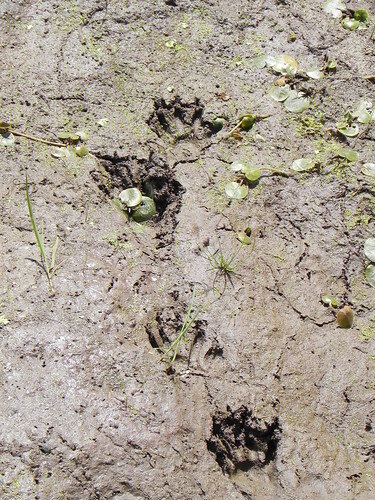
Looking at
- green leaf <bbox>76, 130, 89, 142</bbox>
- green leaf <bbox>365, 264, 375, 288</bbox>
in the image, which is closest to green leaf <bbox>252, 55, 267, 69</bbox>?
green leaf <bbox>76, 130, 89, 142</bbox>

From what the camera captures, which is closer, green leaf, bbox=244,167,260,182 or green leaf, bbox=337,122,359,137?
green leaf, bbox=244,167,260,182

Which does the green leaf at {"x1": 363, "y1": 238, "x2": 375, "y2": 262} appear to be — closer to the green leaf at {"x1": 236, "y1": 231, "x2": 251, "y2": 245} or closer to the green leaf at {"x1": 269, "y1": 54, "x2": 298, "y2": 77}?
the green leaf at {"x1": 236, "y1": 231, "x2": 251, "y2": 245}

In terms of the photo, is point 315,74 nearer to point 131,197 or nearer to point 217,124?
point 217,124

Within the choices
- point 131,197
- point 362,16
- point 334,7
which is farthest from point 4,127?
point 362,16

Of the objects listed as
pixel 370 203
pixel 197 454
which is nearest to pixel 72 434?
pixel 197 454

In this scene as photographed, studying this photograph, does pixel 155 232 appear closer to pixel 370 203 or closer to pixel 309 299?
pixel 309 299

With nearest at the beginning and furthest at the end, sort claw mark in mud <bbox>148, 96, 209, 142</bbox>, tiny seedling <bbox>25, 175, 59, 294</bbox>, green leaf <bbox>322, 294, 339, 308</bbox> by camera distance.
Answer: tiny seedling <bbox>25, 175, 59, 294</bbox> < green leaf <bbox>322, 294, 339, 308</bbox> < claw mark in mud <bbox>148, 96, 209, 142</bbox>
